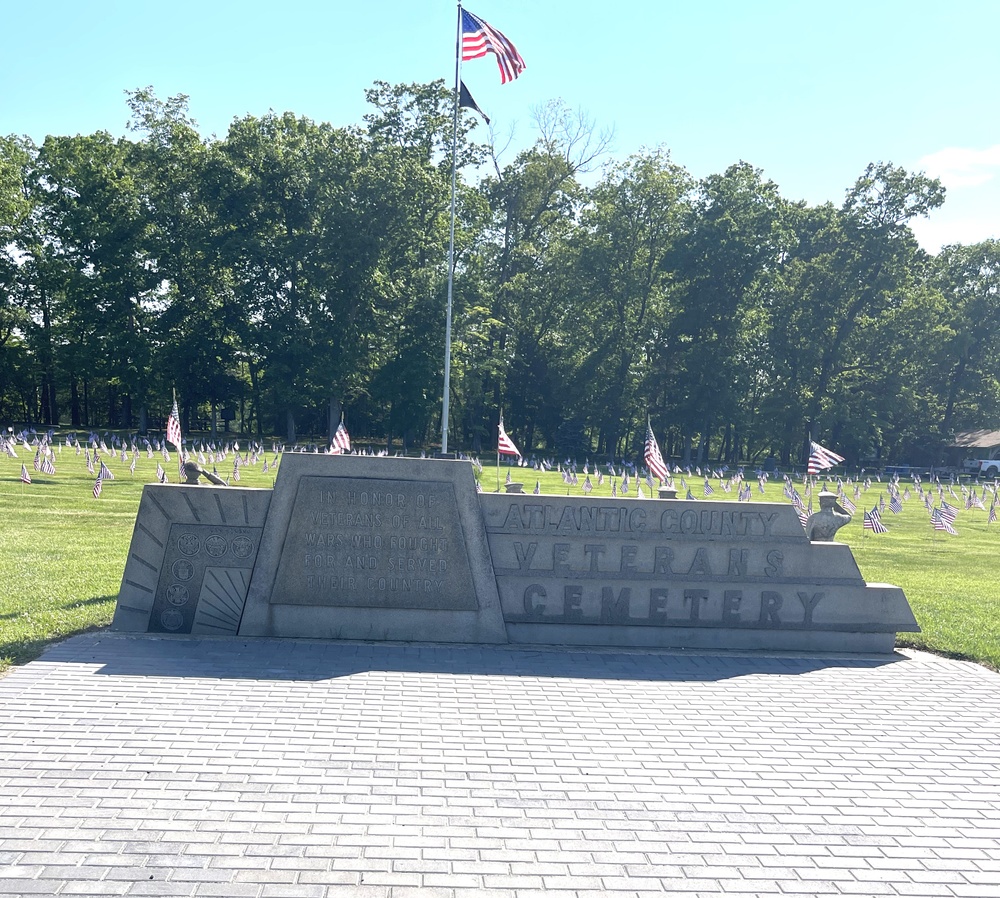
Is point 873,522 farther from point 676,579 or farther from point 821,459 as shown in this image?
point 676,579

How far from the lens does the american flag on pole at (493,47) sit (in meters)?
Answer: 18.6

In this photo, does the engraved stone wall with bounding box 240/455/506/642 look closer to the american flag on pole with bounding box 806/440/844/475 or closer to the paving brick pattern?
the paving brick pattern

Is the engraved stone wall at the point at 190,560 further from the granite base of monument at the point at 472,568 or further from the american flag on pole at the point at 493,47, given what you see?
the american flag on pole at the point at 493,47

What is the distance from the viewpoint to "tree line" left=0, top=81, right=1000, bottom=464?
45.2 metres

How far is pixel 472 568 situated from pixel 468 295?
39975mm

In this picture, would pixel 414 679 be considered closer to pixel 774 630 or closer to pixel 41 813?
pixel 41 813

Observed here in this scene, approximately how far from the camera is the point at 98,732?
5637mm

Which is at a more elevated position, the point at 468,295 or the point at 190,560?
the point at 468,295

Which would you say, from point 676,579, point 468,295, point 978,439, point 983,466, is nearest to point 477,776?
point 676,579

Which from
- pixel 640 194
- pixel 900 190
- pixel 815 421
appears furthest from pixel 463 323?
pixel 900 190

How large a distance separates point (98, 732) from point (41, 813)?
121 cm

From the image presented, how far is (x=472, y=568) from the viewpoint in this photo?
27.6 feet

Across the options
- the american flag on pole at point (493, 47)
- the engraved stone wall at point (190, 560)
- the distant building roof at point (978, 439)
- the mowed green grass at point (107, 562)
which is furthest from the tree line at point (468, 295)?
the engraved stone wall at point (190, 560)

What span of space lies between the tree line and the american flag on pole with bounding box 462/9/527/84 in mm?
25481
